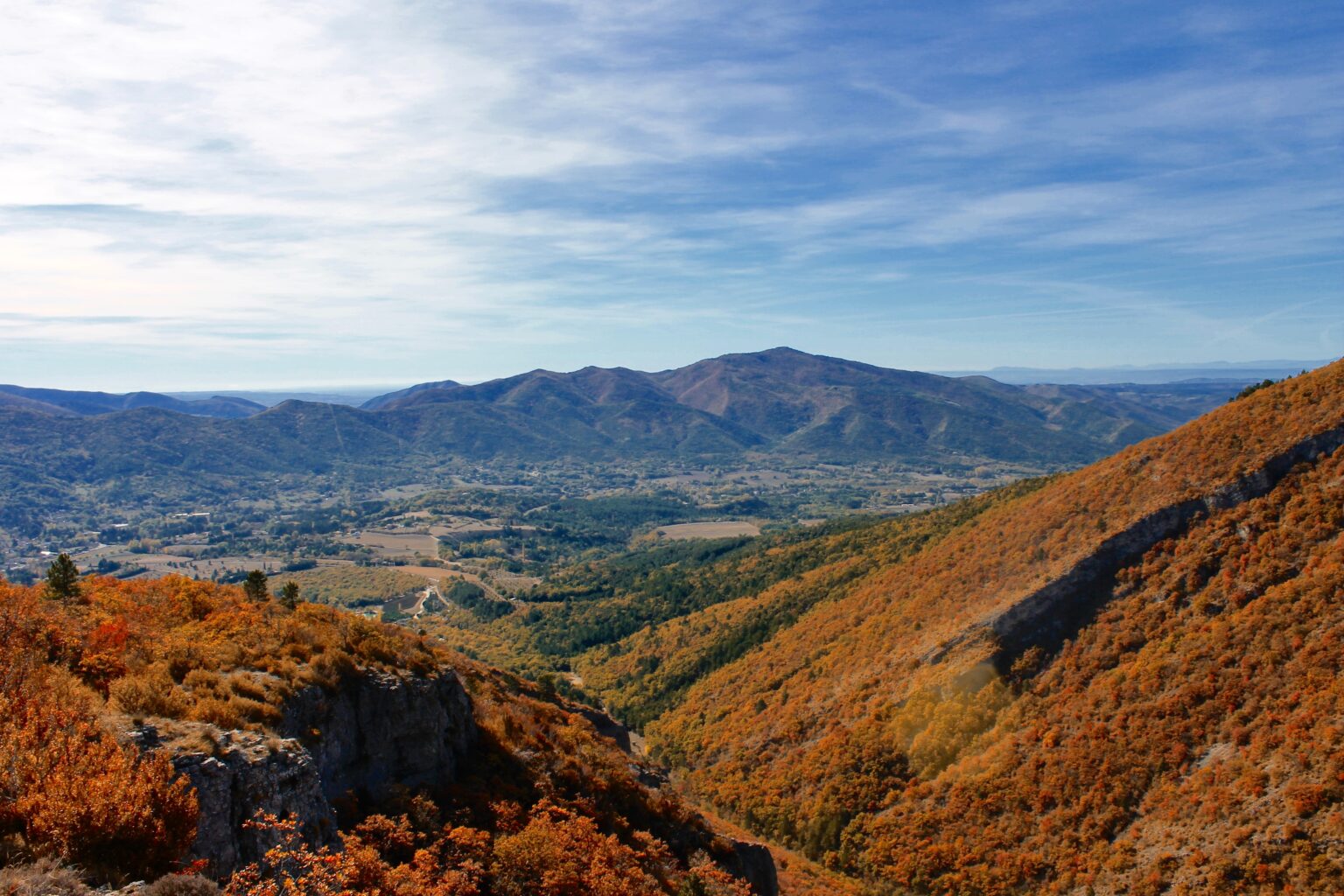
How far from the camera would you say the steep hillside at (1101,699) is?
34406 millimetres

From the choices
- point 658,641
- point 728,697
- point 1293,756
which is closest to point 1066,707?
point 1293,756

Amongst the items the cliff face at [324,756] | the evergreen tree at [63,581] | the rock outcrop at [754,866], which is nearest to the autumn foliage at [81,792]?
the cliff face at [324,756]

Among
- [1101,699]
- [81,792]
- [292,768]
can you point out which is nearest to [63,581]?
[292,768]

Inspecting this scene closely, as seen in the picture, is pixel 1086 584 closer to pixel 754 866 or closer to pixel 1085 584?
pixel 1085 584

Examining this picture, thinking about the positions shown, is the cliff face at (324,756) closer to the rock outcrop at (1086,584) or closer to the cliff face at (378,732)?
the cliff face at (378,732)

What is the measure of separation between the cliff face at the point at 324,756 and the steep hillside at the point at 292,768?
54mm

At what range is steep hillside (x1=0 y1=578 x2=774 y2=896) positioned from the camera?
12.8 meters

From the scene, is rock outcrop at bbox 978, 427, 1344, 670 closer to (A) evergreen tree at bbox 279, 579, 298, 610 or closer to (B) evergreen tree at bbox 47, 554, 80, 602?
(A) evergreen tree at bbox 279, 579, 298, 610

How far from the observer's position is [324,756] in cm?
2064

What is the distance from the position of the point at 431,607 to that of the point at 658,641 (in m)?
81.2

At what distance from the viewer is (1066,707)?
4550cm

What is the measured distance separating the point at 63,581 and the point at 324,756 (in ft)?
49.4

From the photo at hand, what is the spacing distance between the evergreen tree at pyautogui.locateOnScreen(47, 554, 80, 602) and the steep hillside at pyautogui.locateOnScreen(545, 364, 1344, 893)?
4757cm

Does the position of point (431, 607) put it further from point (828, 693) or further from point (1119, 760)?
point (1119, 760)
